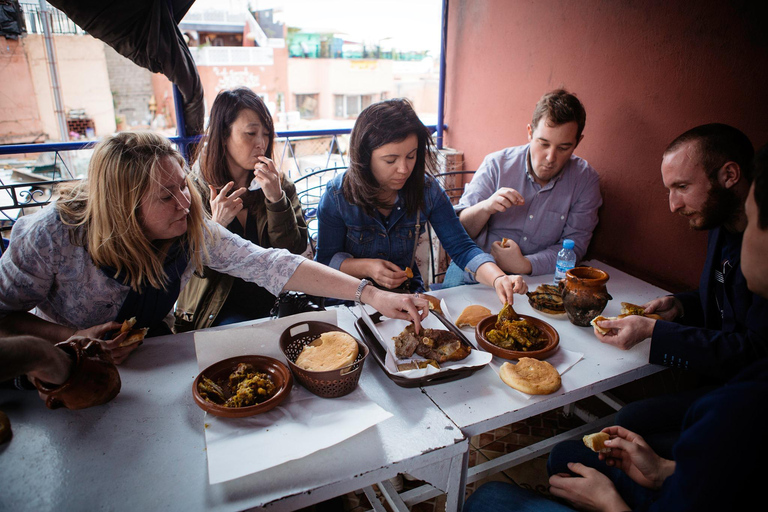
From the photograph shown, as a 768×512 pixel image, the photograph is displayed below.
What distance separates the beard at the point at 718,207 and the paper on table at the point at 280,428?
1.57 m

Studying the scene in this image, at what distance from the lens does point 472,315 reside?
180cm

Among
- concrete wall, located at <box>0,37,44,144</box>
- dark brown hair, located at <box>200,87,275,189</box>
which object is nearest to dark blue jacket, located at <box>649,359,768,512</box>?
dark brown hair, located at <box>200,87,275,189</box>

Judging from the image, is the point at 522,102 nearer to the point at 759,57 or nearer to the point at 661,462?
the point at 759,57

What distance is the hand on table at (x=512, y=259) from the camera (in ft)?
7.63

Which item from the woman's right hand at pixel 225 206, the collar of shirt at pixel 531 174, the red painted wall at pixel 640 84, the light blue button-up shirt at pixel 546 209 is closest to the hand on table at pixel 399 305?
the woman's right hand at pixel 225 206

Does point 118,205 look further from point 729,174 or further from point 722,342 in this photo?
point 729,174

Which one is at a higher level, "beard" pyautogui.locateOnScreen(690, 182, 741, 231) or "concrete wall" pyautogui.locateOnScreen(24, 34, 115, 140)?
"concrete wall" pyautogui.locateOnScreen(24, 34, 115, 140)

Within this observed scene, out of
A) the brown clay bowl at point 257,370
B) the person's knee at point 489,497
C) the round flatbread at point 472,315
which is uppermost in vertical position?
the brown clay bowl at point 257,370

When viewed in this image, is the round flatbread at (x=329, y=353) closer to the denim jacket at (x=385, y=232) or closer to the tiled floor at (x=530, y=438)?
the denim jacket at (x=385, y=232)

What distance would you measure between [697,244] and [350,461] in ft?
7.35

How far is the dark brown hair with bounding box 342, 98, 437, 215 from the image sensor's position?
2.13 meters

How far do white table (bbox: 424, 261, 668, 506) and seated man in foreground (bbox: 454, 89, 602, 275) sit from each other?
1.45ft

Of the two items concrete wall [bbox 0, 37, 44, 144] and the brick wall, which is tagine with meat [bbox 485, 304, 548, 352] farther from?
the brick wall

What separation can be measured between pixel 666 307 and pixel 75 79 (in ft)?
45.9
